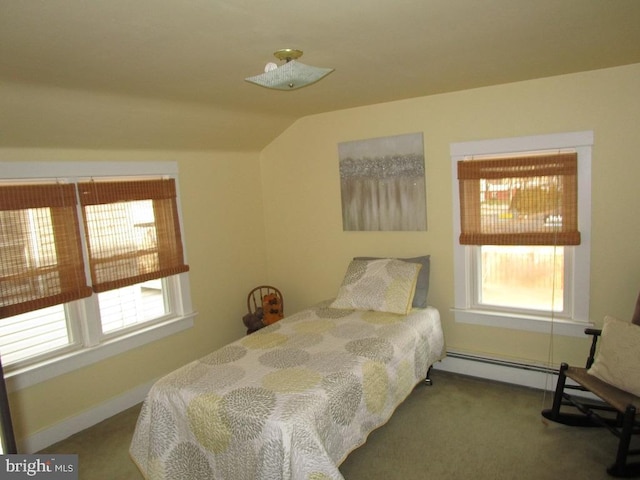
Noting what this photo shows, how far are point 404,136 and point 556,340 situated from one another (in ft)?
6.36

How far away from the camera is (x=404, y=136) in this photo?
3.61 meters

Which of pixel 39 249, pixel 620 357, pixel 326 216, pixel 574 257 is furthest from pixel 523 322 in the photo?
pixel 39 249

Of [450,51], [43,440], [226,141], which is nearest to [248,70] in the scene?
[450,51]

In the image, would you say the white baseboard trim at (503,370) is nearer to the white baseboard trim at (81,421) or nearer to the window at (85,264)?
the window at (85,264)

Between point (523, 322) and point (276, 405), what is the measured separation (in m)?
2.14

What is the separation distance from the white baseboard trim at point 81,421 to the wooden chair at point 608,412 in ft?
9.65

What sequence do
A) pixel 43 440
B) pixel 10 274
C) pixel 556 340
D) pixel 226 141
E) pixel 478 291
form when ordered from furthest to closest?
1. pixel 226 141
2. pixel 478 291
3. pixel 556 340
4. pixel 43 440
5. pixel 10 274

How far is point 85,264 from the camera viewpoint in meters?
3.07

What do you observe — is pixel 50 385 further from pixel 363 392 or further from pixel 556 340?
pixel 556 340

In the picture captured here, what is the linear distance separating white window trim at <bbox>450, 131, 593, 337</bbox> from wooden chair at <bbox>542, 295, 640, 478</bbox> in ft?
1.34

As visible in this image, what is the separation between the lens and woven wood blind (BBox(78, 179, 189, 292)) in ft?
10.2

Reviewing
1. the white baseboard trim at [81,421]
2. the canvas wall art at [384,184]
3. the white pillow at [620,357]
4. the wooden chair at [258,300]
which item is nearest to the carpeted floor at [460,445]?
the white baseboard trim at [81,421]

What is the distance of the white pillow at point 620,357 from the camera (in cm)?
237

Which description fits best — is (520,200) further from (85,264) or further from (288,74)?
(85,264)
